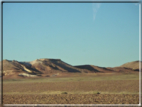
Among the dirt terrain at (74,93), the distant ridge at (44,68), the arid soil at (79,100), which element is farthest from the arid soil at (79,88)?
the distant ridge at (44,68)

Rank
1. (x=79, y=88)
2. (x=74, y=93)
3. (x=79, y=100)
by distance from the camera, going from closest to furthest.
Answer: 1. (x=79, y=100)
2. (x=74, y=93)
3. (x=79, y=88)

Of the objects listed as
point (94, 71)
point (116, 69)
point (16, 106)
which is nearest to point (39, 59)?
point (94, 71)

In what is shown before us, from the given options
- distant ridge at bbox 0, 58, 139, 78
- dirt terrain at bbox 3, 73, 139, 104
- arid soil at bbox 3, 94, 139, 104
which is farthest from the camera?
distant ridge at bbox 0, 58, 139, 78

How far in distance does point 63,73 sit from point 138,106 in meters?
77.0

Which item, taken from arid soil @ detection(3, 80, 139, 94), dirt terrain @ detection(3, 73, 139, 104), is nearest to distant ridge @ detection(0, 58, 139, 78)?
Result: dirt terrain @ detection(3, 73, 139, 104)

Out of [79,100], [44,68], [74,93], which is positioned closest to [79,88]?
[74,93]

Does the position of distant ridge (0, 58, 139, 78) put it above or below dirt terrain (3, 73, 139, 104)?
above

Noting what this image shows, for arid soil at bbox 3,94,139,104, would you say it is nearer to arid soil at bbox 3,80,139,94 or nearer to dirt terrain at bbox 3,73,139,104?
dirt terrain at bbox 3,73,139,104

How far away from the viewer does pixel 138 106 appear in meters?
17.8

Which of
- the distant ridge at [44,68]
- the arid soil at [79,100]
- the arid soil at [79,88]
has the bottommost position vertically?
the arid soil at [79,88]

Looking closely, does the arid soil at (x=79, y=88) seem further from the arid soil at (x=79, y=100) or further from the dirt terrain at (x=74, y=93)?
the arid soil at (x=79, y=100)

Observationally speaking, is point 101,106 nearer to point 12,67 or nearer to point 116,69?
point 12,67

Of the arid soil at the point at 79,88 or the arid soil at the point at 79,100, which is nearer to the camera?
the arid soil at the point at 79,100

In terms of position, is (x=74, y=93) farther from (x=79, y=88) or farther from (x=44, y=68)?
(x=44, y=68)
